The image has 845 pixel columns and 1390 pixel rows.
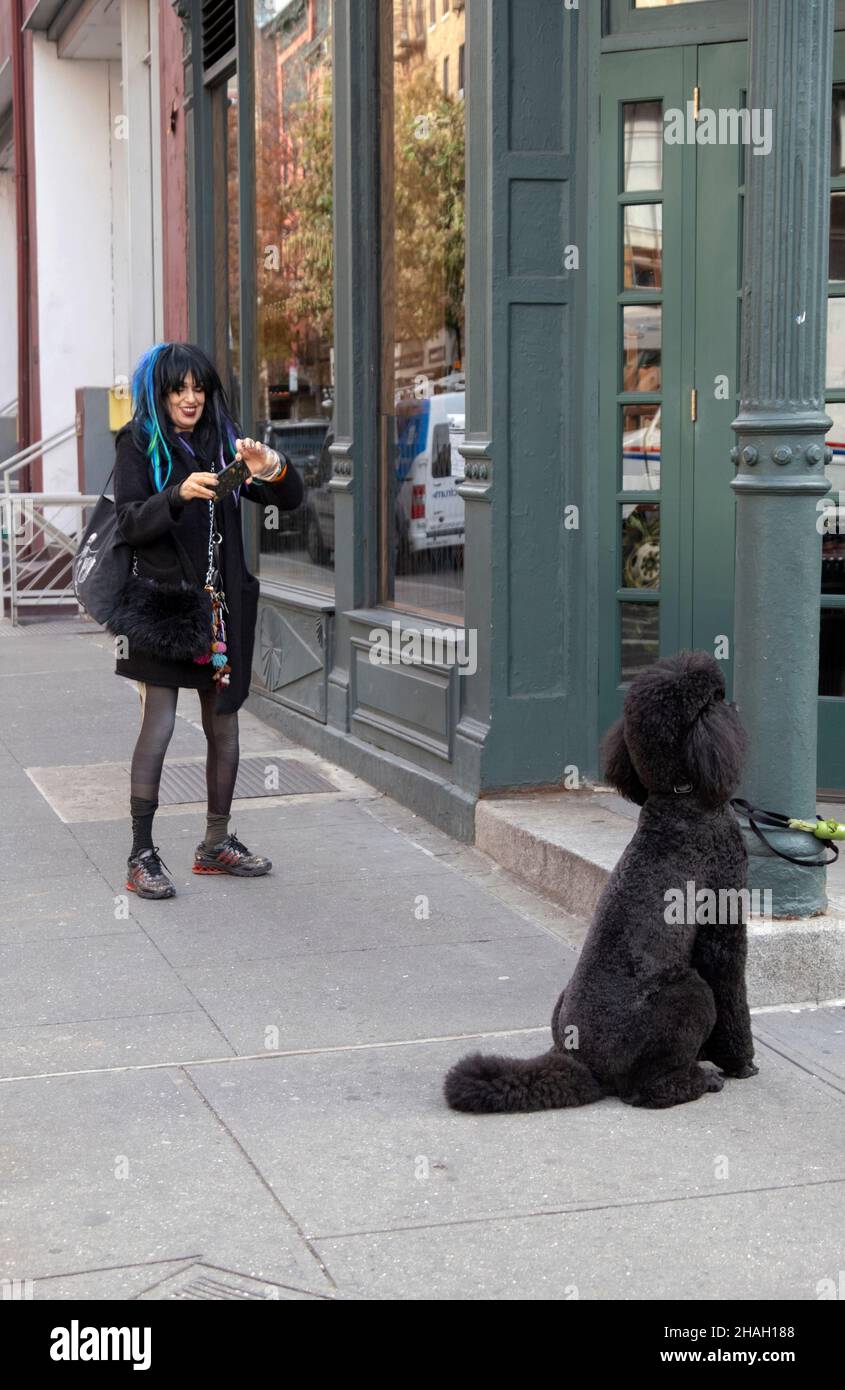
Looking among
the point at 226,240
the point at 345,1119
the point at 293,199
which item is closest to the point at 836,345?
the point at 345,1119

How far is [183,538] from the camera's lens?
6.09 metres

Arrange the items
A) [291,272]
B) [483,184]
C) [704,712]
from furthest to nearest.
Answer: [291,272], [483,184], [704,712]

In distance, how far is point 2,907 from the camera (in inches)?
241

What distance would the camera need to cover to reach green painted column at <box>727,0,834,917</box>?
4801 millimetres

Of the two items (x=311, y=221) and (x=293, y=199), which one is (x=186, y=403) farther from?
(x=293, y=199)

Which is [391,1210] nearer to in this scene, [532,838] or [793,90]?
[532,838]

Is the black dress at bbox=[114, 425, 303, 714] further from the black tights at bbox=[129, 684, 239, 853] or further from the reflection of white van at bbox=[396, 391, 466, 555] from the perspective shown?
the reflection of white van at bbox=[396, 391, 466, 555]

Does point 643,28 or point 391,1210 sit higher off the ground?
point 643,28

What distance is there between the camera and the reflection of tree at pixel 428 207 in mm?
7270

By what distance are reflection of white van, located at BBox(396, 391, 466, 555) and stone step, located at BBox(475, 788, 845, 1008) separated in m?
1.37

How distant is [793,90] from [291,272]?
16.2 ft
